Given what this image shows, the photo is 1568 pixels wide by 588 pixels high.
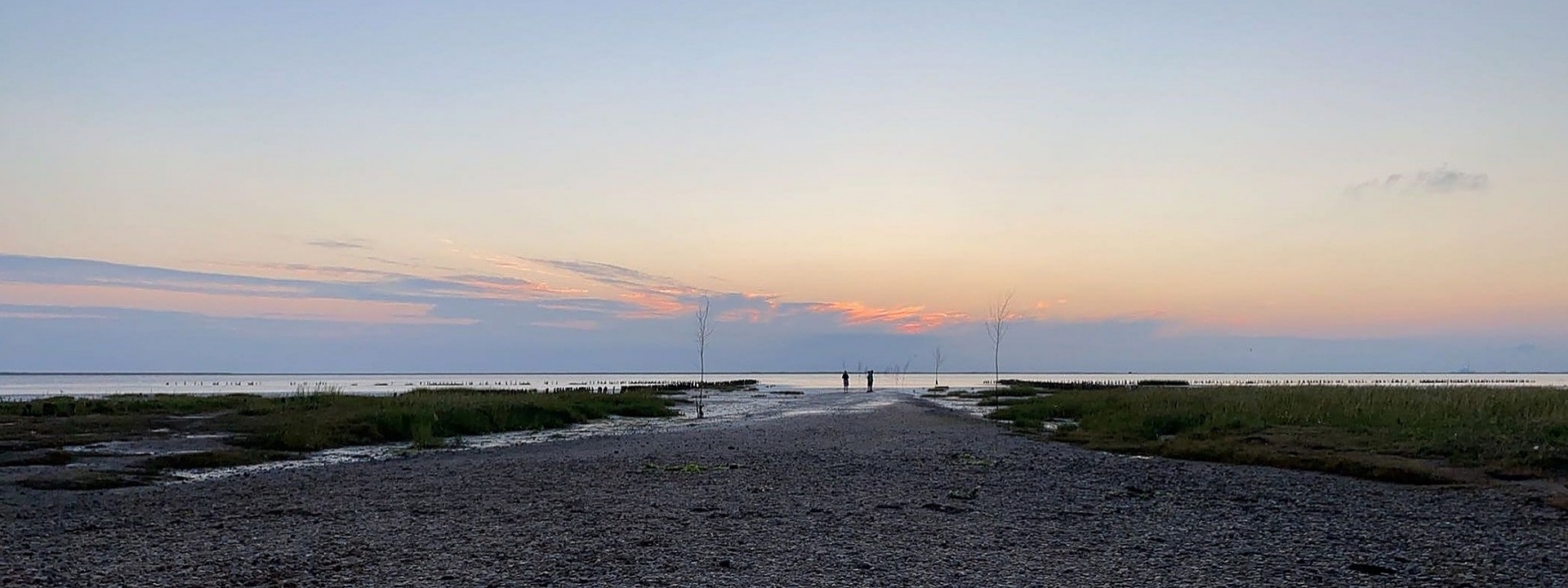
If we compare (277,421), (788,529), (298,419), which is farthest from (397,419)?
(788,529)

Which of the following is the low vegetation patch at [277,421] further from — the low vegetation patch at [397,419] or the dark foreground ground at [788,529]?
the dark foreground ground at [788,529]

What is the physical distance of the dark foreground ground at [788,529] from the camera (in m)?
10.3

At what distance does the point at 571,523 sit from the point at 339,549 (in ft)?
9.61

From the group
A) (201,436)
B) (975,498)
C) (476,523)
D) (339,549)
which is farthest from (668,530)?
(201,436)

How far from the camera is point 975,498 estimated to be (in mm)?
15914

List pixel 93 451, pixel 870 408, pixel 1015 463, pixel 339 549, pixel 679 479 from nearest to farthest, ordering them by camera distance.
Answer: pixel 339 549 → pixel 679 479 → pixel 1015 463 → pixel 93 451 → pixel 870 408

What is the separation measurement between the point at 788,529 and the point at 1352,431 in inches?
752

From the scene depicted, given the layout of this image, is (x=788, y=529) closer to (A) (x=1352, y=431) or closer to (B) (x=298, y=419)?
(A) (x=1352, y=431)

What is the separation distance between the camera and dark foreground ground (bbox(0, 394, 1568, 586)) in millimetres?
10289

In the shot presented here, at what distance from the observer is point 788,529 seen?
13094mm

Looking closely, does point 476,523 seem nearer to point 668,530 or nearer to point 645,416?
point 668,530

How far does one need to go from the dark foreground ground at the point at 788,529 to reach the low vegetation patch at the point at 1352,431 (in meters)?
2.26

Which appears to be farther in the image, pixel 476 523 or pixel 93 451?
pixel 93 451

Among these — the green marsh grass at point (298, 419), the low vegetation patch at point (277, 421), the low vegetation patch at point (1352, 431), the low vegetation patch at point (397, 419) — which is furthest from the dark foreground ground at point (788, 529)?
the green marsh grass at point (298, 419)
